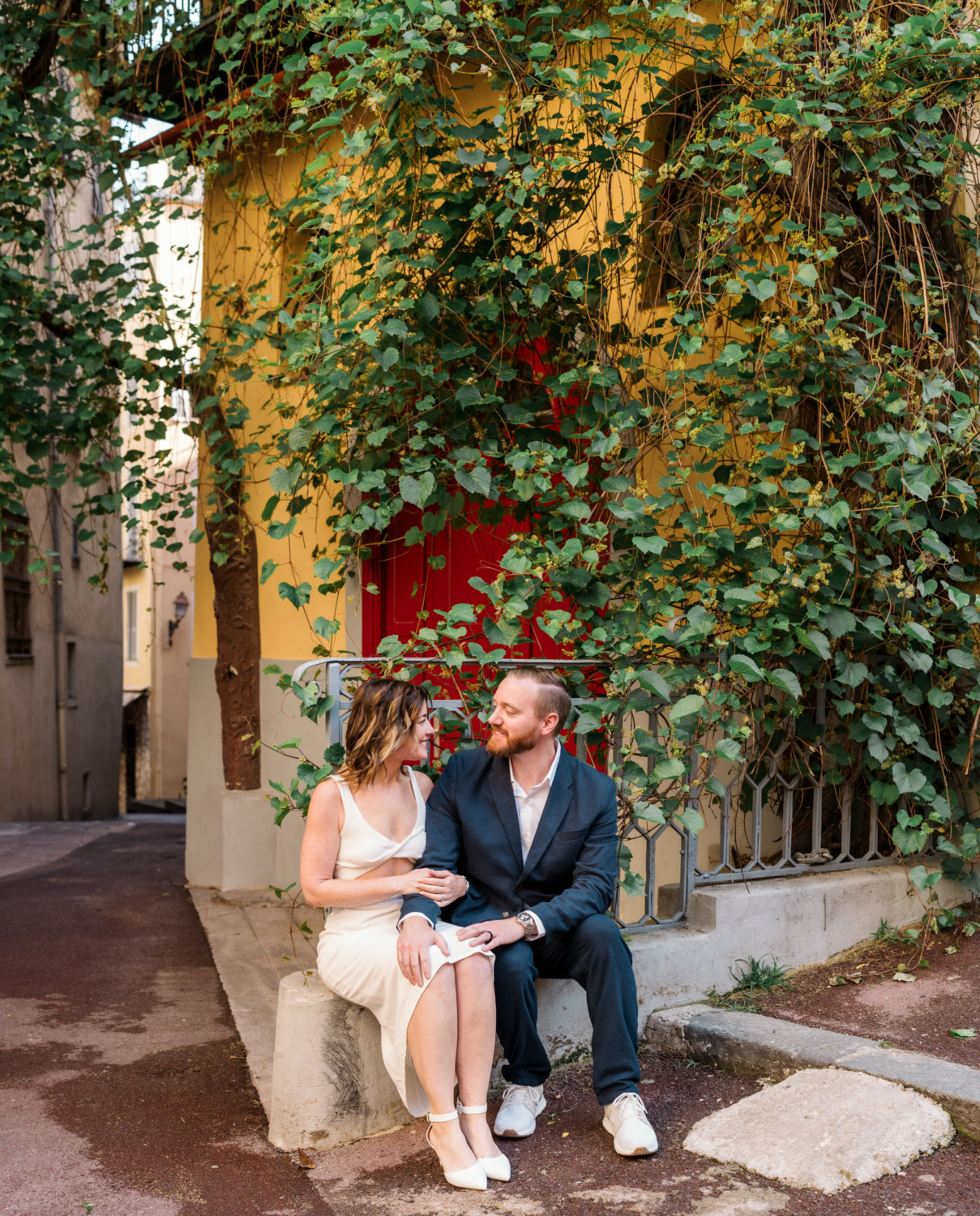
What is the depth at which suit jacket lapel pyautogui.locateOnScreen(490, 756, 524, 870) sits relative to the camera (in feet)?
11.0

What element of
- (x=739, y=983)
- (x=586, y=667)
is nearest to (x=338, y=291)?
(x=586, y=667)

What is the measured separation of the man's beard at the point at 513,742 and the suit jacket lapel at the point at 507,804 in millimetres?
59

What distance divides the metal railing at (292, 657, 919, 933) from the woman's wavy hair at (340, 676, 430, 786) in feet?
0.88

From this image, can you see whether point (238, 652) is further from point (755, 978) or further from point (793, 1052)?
point (793, 1052)

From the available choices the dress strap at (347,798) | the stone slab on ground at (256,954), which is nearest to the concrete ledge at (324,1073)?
the stone slab on ground at (256,954)

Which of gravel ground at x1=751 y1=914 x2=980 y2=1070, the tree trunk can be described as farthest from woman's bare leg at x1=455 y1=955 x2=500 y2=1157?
the tree trunk

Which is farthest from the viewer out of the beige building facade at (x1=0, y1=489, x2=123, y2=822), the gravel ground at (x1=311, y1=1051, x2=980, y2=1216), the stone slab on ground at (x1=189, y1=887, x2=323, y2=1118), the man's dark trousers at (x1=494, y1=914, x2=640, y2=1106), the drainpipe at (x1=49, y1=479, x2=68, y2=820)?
the drainpipe at (x1=49, y1=479, x2=68, y2=820)

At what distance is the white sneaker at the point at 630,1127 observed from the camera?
3.03m

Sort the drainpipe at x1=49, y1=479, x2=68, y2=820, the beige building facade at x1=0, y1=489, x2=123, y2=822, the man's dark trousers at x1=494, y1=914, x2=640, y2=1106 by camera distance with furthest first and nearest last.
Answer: the drainpipe at x1=49, y1=479, x2=68, y2=820 < the beige building facade at x1=0, y1=489, x2=123, y2=822 < the man's dark trousers at x1=494, y1=914, x2=640, y2=1106

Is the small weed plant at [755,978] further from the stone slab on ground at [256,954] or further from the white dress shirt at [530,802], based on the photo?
the stone slab on ground at [256,954]

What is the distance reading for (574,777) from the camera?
3.44m

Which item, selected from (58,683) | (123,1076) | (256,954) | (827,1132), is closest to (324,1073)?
(123,1076)

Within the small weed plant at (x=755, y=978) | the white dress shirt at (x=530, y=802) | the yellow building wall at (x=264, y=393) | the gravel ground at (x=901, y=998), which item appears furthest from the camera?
the yellow building wall at (x=264, y=393)

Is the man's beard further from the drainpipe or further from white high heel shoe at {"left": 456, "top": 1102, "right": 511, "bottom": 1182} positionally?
the drainpipe
